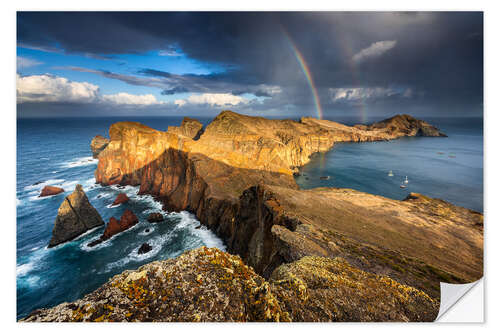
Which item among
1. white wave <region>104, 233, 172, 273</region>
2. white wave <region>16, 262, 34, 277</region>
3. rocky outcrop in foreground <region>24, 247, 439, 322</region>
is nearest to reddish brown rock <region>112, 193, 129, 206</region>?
white wave <region>16, 262, 34, 277</region>

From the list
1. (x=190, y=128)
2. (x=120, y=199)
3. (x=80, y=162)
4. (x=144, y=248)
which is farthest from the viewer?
(x=190, y=128)

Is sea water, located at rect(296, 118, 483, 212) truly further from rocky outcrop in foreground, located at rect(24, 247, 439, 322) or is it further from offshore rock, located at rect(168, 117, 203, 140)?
offshore rock, located at rect(168, 117, 203, 140)

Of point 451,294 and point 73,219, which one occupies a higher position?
point 451,294

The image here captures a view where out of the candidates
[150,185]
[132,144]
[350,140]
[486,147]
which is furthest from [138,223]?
[350,140]

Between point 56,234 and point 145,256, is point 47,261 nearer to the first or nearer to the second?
point 56,234

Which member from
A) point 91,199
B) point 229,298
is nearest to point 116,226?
point 91,199

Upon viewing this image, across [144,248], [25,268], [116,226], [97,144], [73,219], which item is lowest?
[25,268]

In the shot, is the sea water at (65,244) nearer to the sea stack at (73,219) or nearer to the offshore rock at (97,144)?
the sea stack at (73,219)

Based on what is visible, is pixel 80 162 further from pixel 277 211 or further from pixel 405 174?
pixel 405 174

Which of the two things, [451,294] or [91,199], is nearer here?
[451,294]
